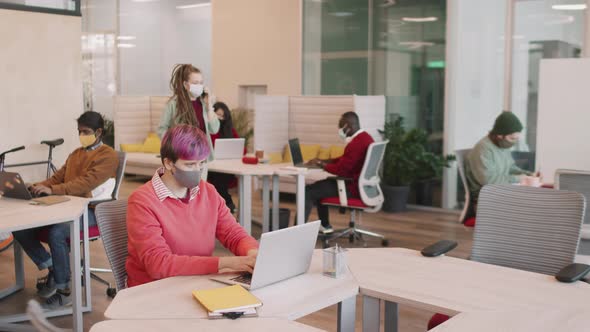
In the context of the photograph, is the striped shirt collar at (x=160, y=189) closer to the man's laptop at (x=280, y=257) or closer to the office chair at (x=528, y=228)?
the man's laptop at (x=280, y=257)

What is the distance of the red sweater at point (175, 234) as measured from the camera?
267 centimetres

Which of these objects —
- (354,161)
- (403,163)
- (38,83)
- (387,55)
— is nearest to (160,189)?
(354,161)

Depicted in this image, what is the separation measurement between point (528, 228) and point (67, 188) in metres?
3.16

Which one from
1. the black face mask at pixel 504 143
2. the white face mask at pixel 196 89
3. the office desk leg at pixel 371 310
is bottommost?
the office desk leg at pixel 371 310

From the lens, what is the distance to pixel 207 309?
2271mm

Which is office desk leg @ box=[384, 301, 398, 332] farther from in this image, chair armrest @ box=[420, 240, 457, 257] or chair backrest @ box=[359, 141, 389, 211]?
chair backrest @ box=[359, 141, 389, 211]

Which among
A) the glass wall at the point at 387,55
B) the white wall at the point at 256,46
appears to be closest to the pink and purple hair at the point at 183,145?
the glass wall at the point at 387,55

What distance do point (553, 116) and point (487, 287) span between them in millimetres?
3342

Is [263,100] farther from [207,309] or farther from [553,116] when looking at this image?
[207,309]

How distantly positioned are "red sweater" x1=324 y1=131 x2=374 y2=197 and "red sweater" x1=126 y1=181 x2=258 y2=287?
341 cm

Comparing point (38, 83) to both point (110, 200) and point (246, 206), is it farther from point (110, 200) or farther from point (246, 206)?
point (246, 206)

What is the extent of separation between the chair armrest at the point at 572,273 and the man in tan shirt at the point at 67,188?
10.9ft

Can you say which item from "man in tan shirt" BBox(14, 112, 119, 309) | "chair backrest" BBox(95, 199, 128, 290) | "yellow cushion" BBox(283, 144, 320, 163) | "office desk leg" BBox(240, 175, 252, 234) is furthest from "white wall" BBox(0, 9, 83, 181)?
"chair backrest" BBox(95, 199, 128, 290)

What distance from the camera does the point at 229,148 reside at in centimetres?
709
